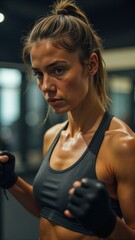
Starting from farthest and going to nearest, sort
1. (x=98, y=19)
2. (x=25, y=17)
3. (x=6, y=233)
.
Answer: (x=6, y=233) → (x=98, y=19) → (x=25, y=17)

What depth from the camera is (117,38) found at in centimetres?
226

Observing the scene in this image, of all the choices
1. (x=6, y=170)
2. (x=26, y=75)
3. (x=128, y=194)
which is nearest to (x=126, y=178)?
(x=128, y=194)

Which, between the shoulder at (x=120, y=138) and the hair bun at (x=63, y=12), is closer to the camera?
the shoulder at (x=120, y=138)

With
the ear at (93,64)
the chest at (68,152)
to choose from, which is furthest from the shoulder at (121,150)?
the ear at (93,64)

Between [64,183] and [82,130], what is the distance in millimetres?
243

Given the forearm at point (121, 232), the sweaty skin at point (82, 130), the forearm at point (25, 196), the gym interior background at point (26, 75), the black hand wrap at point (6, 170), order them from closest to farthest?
1. the forearm at point (121, 232)
2. the sweaty skin at point (82, 130)
3. the black hand wrap at point (6, 170)
4. the forearm at point (25, 196)
5. the gym interior background at point (26, 75)

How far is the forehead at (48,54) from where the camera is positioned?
1.16 m

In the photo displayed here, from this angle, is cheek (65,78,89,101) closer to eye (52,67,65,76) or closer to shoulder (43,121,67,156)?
eye (52,67,65,76)

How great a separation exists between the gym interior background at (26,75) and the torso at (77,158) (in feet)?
1.18

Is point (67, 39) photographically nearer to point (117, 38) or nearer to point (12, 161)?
point (12, 161)

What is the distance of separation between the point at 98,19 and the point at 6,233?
2.16 metres

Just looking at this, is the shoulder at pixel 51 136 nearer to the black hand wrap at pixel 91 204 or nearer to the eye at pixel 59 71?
the eye at pixel 59 71

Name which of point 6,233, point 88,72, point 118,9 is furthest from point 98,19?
point 6,233

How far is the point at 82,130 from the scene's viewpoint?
4.40 feet
